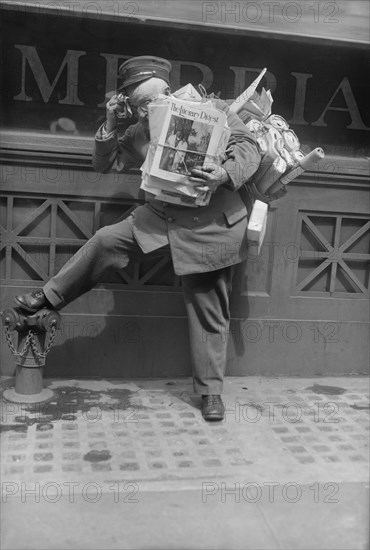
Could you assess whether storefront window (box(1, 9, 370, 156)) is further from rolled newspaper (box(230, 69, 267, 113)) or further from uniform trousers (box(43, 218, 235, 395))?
uniform trousers (box(43, 218, 235, 395))

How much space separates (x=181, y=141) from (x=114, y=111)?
1.68 feet

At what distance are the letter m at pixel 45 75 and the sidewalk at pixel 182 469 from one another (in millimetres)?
1790

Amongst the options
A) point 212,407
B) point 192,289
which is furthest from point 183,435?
point 192,289

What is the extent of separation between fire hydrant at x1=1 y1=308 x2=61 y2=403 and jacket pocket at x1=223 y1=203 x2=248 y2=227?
109 cm

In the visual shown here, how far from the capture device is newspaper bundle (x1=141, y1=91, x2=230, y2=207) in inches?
122

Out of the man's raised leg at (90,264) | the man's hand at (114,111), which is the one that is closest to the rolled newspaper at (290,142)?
the man's hand at (114,111)

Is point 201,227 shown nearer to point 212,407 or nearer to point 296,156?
point 296,156

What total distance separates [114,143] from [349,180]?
166cm

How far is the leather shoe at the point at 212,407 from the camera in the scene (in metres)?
3.54

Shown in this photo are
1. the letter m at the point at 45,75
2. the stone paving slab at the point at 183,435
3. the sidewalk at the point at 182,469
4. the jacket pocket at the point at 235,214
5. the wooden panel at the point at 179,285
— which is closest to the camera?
the sidewalk at the point at 182,469

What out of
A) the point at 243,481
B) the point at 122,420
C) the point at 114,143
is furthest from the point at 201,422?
the point at 114,143

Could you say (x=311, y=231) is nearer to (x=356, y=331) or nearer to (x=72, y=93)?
(x=356, y=331)

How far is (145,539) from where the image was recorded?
8.00 ft

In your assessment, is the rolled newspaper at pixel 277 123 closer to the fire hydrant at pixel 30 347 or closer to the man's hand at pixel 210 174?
the man's hand at pixel 210 174
